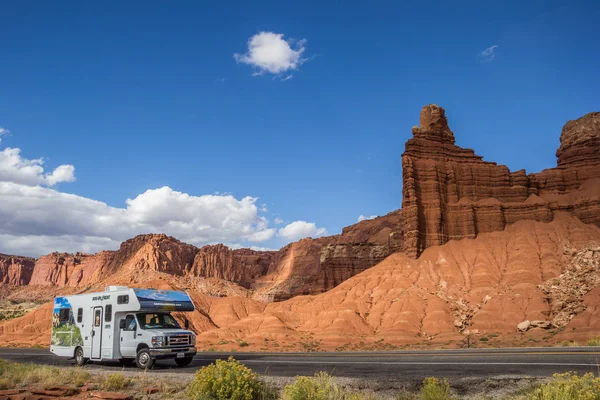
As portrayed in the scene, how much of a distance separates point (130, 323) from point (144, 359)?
6.24 ft

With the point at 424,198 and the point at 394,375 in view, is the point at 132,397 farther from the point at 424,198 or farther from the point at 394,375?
the point at 424,198

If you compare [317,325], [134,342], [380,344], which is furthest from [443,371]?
[317,325]

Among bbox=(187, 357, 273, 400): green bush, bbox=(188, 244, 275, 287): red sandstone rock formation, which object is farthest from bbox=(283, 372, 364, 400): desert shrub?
bbox=(188, 244, 275, 287): red sandstone rock formation

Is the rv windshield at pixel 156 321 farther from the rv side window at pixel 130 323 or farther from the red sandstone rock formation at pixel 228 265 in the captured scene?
the red sandstone rock formation at pixel 228 265

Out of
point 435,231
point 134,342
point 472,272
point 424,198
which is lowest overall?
point 134,342

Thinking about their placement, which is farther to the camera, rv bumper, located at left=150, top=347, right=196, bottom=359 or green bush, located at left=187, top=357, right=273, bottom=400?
rv bumper, located at left=150, top=347, right=196, bottom=359

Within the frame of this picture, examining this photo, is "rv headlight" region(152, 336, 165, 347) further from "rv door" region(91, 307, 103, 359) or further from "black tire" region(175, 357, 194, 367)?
"rv door" region(91, 307, 103, 359)

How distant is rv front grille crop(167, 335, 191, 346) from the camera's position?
21000 mm

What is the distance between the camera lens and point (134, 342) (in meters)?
21.3

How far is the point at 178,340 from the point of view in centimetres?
2144

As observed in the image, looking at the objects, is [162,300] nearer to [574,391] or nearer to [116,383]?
[116,383]

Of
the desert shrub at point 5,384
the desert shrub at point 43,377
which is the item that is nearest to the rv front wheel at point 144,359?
the desert shrub at point 43,377

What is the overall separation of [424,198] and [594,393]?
208 ft

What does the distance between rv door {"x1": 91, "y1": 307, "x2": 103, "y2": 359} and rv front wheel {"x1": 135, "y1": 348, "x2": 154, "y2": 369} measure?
279 cm
